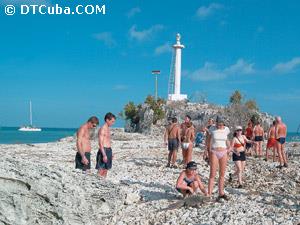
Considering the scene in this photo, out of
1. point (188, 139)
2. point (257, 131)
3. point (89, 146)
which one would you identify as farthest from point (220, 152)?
point (257, 131)

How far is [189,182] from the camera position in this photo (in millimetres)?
8891

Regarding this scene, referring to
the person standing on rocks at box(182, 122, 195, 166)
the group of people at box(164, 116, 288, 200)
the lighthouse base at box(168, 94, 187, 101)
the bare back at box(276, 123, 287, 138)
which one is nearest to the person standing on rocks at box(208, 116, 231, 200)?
the group of people at box(164, 116, 288, 200)

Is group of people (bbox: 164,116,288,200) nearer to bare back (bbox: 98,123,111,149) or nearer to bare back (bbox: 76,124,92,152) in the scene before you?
bare back (bbox: 98,123,111,149)

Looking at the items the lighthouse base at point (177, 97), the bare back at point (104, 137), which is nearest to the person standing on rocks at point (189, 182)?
the bare back at point (104, 137)

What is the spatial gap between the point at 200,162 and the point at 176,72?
40.6 meters

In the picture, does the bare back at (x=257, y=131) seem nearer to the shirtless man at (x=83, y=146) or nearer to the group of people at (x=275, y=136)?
the group of people at (x=275, y=136)

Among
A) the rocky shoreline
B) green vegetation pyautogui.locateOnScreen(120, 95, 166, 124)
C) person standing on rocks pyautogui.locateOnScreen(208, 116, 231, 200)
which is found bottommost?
the rocky shoreline

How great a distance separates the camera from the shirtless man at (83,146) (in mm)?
8781

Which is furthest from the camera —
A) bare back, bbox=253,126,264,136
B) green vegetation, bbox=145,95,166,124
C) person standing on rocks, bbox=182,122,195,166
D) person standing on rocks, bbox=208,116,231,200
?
green vegetation, bbox=145,95,166,124

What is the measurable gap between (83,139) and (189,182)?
97.4 inches

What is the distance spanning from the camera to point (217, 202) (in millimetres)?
8609

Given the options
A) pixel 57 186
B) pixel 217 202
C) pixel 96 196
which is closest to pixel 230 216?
pixel 217 202

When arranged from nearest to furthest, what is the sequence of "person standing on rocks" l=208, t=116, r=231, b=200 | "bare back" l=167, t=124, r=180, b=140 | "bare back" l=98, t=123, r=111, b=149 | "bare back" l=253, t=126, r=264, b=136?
"person standing on rocks" l=208, t=116, r=231, b=200, "bare back" l=98, t=123, r=111, b=149, "bare back" l=167, t=124, r=180, b=140, "bare back" l=253, t=126, r=264, b=136

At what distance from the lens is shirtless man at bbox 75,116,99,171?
8.78 metres
